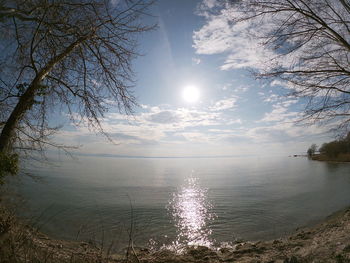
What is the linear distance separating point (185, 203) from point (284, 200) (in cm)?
889

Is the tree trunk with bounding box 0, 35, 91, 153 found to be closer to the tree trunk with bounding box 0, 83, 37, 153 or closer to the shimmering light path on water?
the tree trunk with bounding box 0, 83, 37, 153

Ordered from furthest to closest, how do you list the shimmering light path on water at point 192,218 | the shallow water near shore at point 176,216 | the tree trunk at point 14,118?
the shallow water near shore at point 176,216
the shimmering light path on water at point 192,218
the tree trunk at point 14,118

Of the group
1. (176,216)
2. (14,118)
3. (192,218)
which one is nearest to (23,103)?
(14,118)

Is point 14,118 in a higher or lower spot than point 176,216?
higher

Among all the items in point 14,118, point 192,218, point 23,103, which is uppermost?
point 23,103

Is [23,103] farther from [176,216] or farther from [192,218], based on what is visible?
[192,218]

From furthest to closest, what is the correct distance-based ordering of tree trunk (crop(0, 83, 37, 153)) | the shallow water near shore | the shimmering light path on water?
the shallow water near shore
the shimmering light path on water
tree trunk (crop(0, 83, 37, 153))

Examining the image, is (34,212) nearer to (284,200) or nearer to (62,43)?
(62,43)

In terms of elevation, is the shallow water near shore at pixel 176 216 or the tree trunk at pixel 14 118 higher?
the tree trunk at pixel 14 118

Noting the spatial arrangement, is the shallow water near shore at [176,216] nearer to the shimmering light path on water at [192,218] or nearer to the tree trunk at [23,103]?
the shimmering light path on water at [192,218]

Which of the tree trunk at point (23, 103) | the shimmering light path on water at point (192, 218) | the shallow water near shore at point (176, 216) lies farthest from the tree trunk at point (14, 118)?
the shimmering light path on water at point (192, 218)

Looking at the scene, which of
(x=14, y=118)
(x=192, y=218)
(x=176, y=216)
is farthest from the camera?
(x=176, y=216)

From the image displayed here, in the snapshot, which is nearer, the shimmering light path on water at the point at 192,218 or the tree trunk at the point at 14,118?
the tree trunk at the point at 14,118

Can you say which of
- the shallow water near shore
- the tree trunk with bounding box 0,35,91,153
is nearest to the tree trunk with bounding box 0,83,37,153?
the tree trunk with bounding box 0,35,91,153
